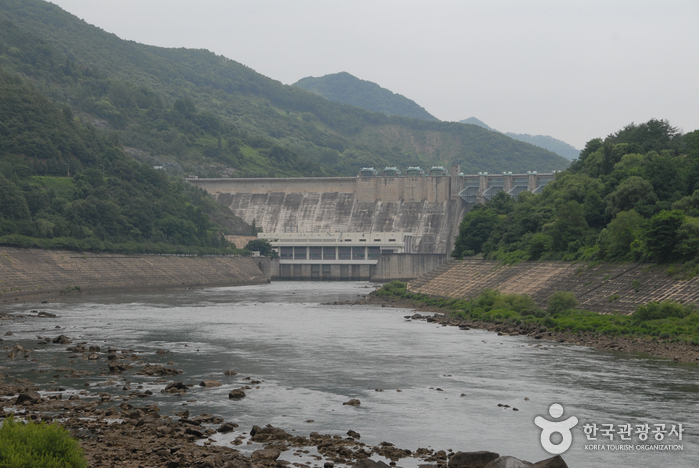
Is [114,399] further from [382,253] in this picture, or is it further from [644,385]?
[382,253]

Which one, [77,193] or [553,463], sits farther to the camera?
[77,193]

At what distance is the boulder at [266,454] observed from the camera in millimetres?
20719

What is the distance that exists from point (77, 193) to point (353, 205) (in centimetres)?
6369

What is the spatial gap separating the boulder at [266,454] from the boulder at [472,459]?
4564 mm

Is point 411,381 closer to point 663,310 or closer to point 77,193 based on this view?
point 663,310

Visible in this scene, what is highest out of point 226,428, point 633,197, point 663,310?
point 633,197

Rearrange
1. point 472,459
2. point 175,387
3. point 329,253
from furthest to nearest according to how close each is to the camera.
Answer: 1. point 329,253
2. point 175,387
3. point 472,459

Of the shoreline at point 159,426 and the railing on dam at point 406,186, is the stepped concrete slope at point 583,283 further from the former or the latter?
the railing on dam at point 406,186

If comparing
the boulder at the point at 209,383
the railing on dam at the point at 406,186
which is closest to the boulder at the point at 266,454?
the boulder at the point at 209,383

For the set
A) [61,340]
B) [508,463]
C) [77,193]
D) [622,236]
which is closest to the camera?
[508,463]

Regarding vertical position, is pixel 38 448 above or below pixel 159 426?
above

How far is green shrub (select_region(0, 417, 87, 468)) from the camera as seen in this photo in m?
16.0

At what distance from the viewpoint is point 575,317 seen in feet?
171

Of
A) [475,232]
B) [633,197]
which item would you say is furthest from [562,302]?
[475,232]
